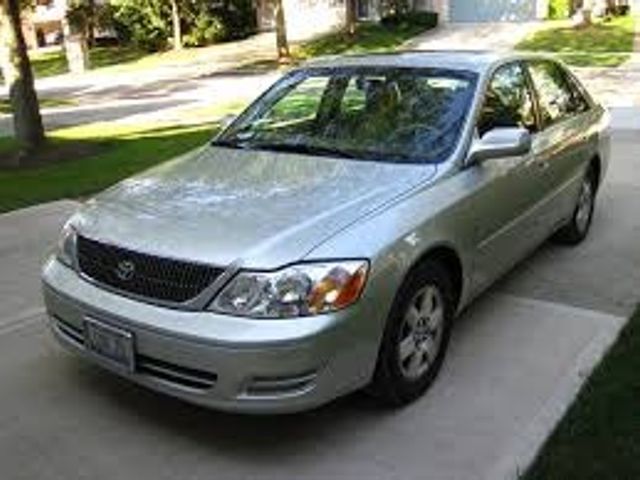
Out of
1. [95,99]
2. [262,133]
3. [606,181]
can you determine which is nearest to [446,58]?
[262,133]

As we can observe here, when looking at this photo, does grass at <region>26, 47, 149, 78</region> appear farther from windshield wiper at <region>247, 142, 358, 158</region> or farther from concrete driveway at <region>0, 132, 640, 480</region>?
concrete driveway at <region>0, 132, 640, 480</region>

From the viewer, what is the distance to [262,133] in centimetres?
548

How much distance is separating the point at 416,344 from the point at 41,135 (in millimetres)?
8880

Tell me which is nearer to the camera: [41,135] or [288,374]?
[288,374]

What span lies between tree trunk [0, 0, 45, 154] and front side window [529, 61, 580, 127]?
297 inches

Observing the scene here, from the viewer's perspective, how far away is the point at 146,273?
13.2 ft

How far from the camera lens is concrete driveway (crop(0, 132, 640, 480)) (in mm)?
4012

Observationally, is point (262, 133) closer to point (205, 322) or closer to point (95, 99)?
point (205, 322)

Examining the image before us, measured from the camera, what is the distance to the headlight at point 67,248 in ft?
14.8

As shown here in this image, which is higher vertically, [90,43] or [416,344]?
[416,344]

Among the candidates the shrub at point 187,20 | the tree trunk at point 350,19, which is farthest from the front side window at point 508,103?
the shrub at point 187,20

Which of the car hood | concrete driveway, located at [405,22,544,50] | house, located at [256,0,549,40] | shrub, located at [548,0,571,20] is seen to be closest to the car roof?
the car hood

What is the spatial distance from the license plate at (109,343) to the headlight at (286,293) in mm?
464

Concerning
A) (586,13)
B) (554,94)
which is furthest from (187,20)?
(554,94)
